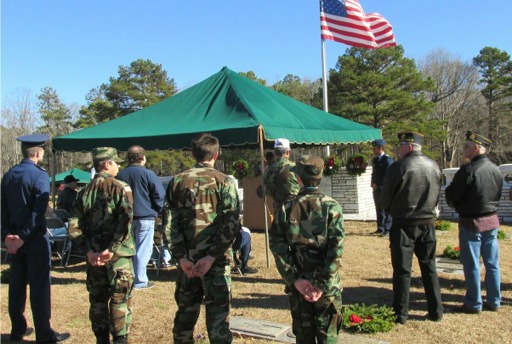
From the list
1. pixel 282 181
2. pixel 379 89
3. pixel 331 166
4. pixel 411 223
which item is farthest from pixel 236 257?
pixel 379 89

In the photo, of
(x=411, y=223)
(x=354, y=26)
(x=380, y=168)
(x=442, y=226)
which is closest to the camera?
(x=411, y=223)

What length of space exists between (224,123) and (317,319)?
5.20 metres

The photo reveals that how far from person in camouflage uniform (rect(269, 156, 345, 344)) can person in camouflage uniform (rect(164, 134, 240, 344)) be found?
49cm

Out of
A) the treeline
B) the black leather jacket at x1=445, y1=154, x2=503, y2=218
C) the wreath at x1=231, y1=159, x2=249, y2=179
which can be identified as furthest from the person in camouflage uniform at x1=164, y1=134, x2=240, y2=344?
the treeline

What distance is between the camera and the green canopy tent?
7578 mm

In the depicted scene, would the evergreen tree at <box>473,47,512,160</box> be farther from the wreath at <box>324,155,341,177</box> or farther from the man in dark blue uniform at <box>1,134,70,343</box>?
the man in dark blue uniform at <box>1,134,70,343</box>

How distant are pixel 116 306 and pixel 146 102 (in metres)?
32.1

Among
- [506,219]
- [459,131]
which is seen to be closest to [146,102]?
[506,219]

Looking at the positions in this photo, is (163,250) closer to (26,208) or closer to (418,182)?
(26,208)

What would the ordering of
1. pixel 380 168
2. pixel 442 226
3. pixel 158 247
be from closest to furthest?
pixel 158 247 → pixel 380 168 → pixel 442 226

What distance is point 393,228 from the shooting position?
4785mm

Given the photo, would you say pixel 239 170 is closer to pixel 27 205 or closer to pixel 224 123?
pixel 224 123

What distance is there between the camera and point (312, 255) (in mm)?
3068

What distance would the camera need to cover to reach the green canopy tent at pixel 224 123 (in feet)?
24.9
